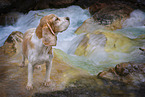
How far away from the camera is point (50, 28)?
2.77m

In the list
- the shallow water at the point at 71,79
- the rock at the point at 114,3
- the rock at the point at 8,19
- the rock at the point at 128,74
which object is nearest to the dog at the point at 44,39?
the shallow water at the point at 71,79

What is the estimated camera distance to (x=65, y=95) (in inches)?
126

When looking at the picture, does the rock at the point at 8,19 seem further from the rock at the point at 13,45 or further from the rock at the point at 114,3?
the rock at the point at 114,3

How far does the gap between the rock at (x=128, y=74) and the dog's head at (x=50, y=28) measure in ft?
6.87

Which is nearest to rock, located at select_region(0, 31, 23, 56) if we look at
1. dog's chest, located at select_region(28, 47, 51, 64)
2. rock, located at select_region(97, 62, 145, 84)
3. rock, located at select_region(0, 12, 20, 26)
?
dog's chest, located at select_region(28, 47, 51, 64)

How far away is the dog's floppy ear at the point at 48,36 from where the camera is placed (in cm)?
276

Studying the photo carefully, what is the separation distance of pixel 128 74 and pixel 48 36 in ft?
8.41

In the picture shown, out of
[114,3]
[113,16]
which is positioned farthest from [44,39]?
[114,3]

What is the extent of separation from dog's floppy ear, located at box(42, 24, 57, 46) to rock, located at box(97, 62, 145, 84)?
2.10 m

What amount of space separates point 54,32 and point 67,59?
2671 millimetres

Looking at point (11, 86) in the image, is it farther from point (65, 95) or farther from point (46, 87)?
point (65, 95)

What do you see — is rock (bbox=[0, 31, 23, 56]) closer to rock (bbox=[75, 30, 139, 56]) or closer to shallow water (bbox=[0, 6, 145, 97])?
shallow water (bbox=[0, 6, 145, 97])

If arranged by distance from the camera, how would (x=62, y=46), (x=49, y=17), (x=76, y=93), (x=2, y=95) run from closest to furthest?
1. (x=49, y=17)
2. (x=2, y=95)
3. (x=76, y=93)
4. (x=62, y=46)

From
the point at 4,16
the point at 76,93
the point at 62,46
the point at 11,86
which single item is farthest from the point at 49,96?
the point at 4,16
